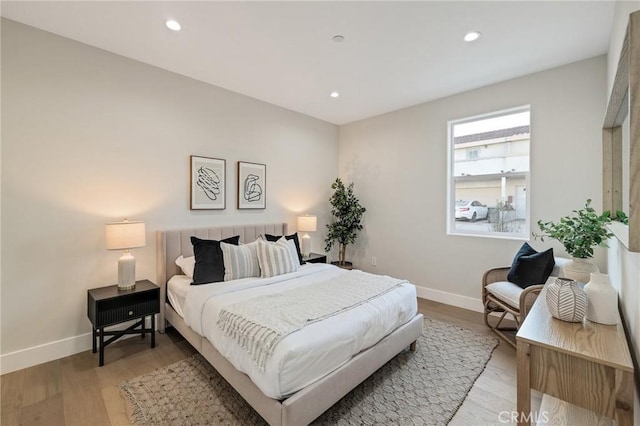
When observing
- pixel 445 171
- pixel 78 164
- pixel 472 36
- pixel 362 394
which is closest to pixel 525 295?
pixel 362 394

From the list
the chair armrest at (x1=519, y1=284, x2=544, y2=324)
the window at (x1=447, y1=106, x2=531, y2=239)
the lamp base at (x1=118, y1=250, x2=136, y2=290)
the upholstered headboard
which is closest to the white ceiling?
the window at (x1=447, y1=106, x2=531, y2=239)

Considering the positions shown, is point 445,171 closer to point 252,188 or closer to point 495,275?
point 495,275

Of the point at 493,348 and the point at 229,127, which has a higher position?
the point at 229,127

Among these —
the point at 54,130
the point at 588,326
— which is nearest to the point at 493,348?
the point at 588,326

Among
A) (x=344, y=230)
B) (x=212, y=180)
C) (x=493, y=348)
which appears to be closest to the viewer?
(x=493, y=348)

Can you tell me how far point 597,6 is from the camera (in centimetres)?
208

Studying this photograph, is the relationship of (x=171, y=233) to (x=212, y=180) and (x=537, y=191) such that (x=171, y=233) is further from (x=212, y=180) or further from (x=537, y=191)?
(x=537, y=191)

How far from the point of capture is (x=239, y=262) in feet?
9.53

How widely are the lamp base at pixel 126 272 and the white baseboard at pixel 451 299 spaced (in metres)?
3.63

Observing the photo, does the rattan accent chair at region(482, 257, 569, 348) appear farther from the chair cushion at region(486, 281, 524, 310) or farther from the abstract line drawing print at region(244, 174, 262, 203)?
the abstract line drawing print at region(244, 174, 262, 203)

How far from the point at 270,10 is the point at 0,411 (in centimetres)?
341

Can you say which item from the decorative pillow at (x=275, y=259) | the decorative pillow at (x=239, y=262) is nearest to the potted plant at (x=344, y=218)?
the decorative pillow at (x=275, y=259)

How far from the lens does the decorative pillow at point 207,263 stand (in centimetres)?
270

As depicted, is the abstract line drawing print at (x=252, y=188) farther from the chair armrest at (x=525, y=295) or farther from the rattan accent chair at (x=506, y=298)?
the chair armrest at (x=525, y=295)
